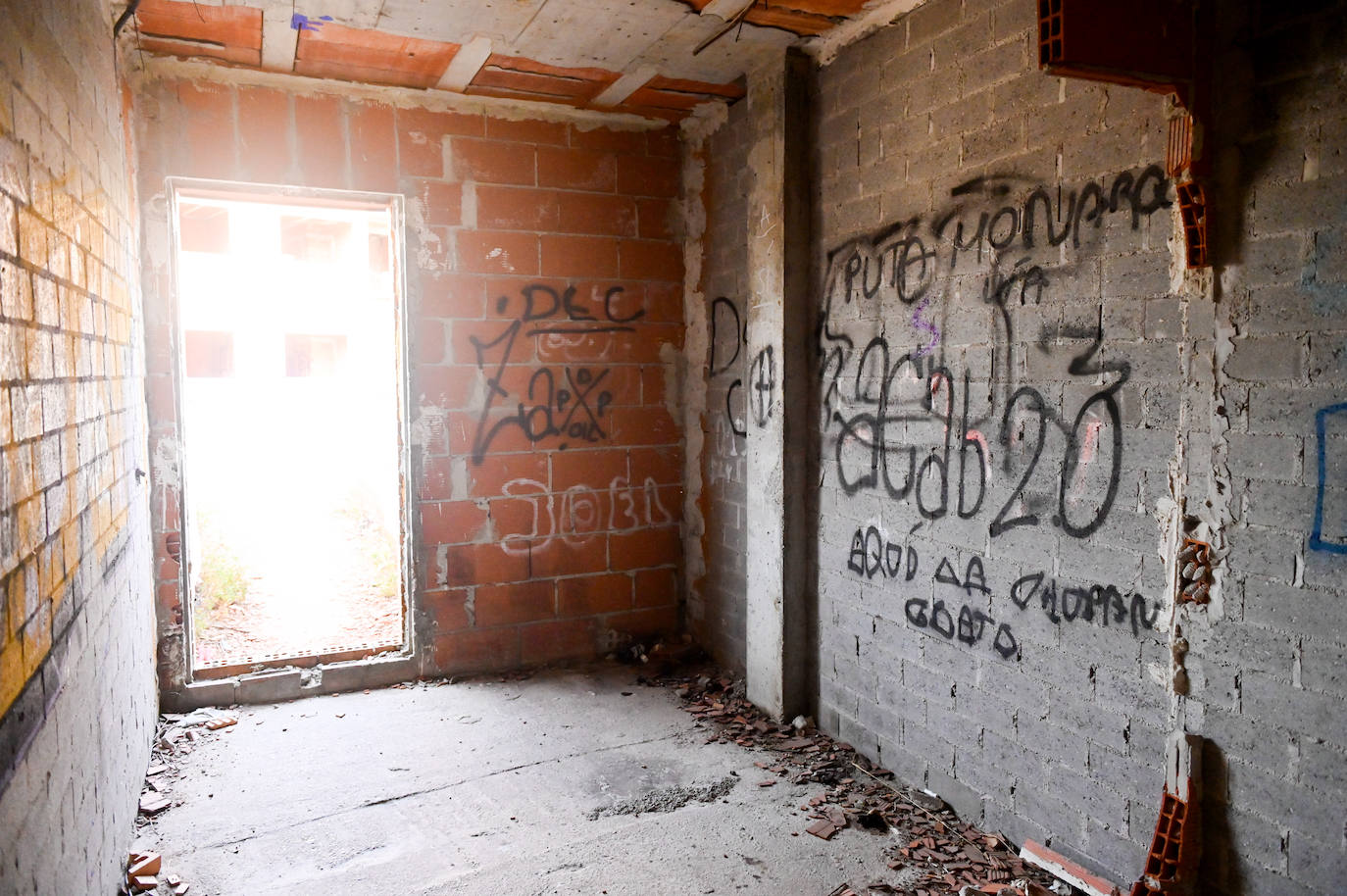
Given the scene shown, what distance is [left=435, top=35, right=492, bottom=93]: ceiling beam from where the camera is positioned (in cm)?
350

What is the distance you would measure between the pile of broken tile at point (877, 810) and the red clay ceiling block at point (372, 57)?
3141 mm

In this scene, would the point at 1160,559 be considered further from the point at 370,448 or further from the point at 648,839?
the point at 370,448

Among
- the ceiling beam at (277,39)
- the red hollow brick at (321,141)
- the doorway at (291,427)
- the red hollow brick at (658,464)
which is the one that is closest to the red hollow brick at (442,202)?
the doorway at (291,427)

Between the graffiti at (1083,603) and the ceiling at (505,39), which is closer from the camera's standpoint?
the graffiti at (1083,603)

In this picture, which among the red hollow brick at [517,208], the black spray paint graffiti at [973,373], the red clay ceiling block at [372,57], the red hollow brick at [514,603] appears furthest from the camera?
the red hollow brick at [514,603]

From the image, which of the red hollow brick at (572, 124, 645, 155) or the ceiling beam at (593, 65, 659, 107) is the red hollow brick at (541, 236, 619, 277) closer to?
the red hollow brick at (572, 124, 645, 155)

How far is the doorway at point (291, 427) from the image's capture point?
14.2 ft

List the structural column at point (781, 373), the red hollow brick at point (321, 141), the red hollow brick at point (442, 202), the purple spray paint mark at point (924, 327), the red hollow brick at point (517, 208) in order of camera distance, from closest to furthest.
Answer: the purple spray paint mark at point (924, 327), the structural column at point (781, 373), the red hollow brick at point (321, 141), the red hollow brick at point (442, 202), the red hollow brick at point (517, 208)

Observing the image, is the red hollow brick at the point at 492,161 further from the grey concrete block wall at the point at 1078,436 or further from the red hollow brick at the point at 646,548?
the red hollow brick at the point at 646,548

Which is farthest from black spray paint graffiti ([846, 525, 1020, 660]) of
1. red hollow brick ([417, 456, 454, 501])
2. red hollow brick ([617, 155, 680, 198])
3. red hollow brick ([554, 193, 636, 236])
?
red hollow brick ([617, 155, 680, 198])

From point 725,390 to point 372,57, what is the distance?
7.25 ft

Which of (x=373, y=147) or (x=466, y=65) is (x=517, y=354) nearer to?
(x=373, y=147)

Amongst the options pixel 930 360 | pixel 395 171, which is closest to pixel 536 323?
pixel 395 171

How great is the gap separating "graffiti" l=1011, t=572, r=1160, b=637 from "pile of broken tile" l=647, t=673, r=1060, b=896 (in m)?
0.80
